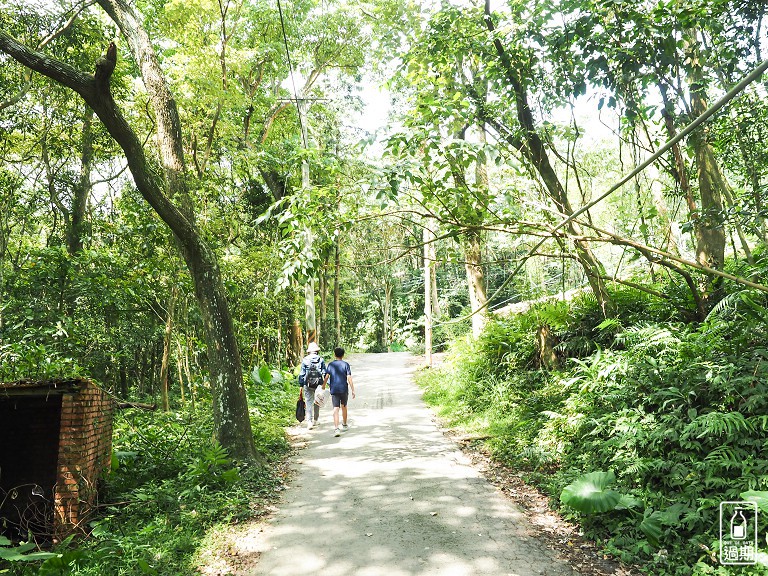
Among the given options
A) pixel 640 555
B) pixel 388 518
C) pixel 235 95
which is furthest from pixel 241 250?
pixel 640 555

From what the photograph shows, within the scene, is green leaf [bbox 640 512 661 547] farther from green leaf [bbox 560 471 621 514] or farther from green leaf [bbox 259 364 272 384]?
green leaf [bbox 259 364 272 384]

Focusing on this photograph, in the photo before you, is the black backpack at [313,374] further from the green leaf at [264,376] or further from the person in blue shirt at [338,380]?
the green leaf at [264,376]

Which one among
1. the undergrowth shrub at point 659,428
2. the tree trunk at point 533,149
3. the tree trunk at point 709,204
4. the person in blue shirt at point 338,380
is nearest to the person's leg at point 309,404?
the person in blue shirt at point 338,380

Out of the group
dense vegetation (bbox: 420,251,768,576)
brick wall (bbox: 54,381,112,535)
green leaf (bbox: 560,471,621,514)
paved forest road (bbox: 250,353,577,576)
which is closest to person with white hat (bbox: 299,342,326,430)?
paved forest road (bbox: 250,353,577,576)

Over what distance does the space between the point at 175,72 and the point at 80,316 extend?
6.22 m

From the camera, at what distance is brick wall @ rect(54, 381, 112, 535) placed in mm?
5859

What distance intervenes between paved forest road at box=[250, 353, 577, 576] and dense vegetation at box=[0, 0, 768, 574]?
71 centimetres

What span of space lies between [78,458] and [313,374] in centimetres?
472

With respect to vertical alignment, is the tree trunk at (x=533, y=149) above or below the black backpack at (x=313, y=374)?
above

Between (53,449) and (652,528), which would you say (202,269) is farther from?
(652,528)

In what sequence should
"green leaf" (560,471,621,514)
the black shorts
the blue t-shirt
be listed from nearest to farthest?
"green leaf" (560,471,621,514) → the blue t-shirt → the black shorts

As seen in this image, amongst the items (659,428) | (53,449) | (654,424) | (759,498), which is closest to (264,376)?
(53,449)

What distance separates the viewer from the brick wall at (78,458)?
5.86m

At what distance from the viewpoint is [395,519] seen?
5465 mm
